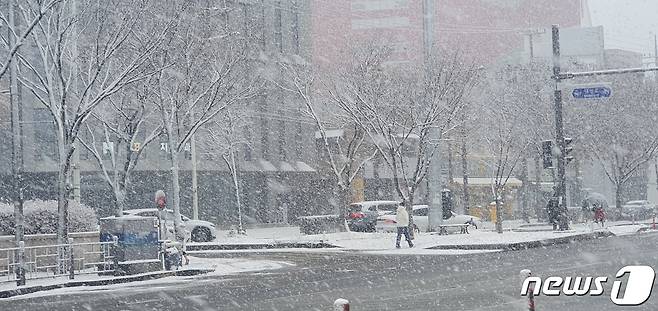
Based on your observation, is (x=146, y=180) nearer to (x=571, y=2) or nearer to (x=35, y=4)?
(x=35, y=4)

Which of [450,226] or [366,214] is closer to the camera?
[450,226]

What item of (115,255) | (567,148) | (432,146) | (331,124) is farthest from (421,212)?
(115,255)

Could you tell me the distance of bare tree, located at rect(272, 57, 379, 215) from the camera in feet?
146

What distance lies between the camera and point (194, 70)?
34.7 meters

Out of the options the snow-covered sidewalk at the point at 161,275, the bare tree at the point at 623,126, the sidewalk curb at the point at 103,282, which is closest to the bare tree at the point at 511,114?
the bare tree at the point at 623,126

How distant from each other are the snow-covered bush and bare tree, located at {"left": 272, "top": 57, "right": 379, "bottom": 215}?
16.4m

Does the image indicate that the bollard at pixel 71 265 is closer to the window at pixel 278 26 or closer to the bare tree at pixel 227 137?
the bare tree at pixel 227 137

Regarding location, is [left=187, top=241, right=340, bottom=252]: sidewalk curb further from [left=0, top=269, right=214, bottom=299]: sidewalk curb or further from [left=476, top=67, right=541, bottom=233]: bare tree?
[left=476, top=67, right=541, bottom=233]: bare tree

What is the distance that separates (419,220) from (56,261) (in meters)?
24.3

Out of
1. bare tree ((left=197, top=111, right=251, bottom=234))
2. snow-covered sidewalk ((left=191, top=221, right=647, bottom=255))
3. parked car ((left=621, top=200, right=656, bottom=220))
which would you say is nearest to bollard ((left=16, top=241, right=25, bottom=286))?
snow-covered sidewalk ((left=191, top=221, right=647, bottom=255))

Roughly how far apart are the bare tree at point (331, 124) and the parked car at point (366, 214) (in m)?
0.68

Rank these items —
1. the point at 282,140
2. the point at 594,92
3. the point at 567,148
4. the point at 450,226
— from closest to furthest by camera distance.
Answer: the point at 594,92 < the point at 567,148 < the point at 450,226 < the point at 282,140

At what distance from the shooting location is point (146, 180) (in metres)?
54.4

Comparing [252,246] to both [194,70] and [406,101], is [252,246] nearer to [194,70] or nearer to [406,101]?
[194,70]
